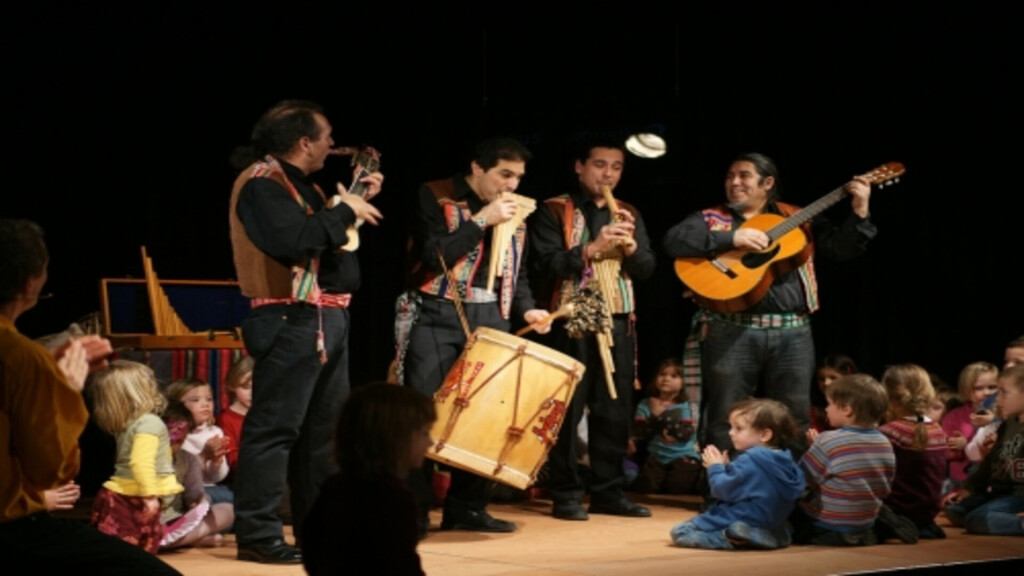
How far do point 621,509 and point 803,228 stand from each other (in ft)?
5.20

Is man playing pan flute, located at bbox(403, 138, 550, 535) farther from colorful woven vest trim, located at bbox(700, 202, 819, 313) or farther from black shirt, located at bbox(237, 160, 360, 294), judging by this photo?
colorful woven vest trim, located at bbox(700, 202, 819, 313)

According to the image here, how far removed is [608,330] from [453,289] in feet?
2.90

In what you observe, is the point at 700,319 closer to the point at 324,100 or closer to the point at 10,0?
the point at 324,100

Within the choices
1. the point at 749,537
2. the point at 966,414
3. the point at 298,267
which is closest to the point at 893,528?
the point at 749,537

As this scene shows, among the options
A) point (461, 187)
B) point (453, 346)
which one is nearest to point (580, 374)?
point (453, 346)

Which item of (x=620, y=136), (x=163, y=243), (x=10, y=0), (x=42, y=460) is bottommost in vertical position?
(x=42, y=460)

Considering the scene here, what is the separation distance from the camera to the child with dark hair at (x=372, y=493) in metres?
3.21

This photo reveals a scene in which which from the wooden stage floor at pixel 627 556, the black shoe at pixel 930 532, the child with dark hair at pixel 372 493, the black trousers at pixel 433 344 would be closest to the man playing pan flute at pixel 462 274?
the black trousers at pixel 433 344

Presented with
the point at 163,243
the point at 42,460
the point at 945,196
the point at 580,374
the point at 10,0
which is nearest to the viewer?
the point at 42,460

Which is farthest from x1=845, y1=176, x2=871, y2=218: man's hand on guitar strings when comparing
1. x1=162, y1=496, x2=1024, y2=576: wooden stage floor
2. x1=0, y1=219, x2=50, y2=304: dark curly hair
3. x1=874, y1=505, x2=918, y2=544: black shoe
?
x1=0, y1=219, x2=50, y2=304: dark curly hair

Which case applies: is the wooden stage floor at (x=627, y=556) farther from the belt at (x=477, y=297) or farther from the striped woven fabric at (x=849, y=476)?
the belt at (x=477, y=297)

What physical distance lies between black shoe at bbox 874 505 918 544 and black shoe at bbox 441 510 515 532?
1.58 meters

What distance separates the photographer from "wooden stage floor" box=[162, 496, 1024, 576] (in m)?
4.96

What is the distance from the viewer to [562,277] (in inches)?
251
